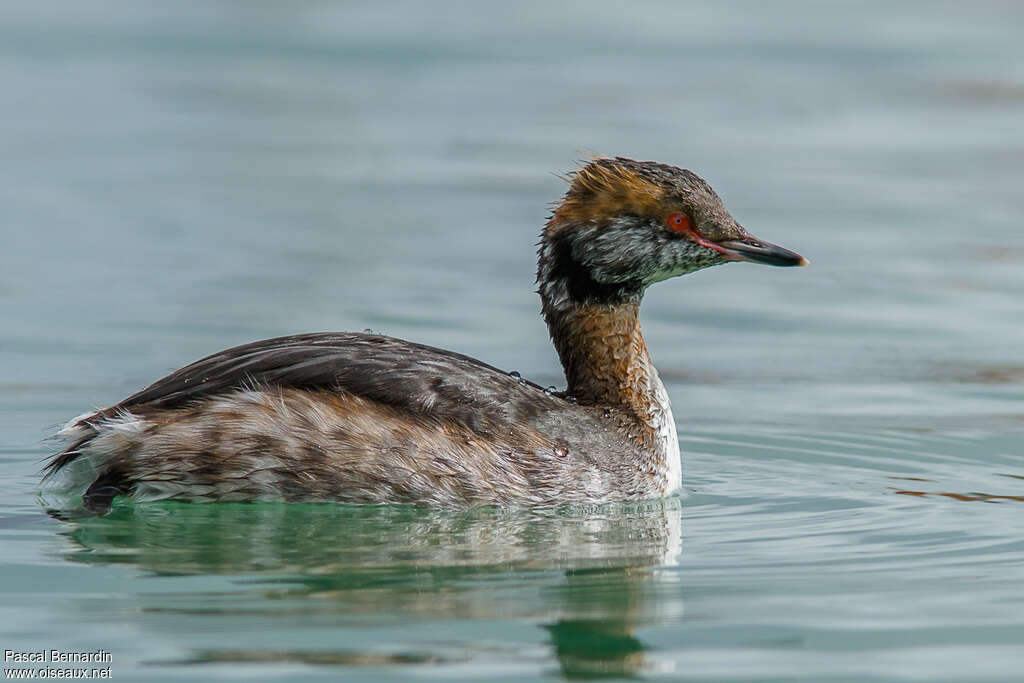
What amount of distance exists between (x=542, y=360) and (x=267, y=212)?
405cm

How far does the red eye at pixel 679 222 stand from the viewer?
8.99 meters

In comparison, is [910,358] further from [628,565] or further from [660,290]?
[628,565]

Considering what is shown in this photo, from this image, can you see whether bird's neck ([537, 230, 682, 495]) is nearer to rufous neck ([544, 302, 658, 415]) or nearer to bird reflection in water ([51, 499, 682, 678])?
rufous neck ([544, 302, 658, 415])

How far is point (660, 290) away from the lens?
532 inches

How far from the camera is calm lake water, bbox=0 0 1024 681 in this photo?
6.58m

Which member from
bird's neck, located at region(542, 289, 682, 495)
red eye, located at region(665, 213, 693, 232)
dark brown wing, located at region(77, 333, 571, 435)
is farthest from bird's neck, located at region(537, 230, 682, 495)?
dark brown wing, located at region(77, 333, 571, 435)

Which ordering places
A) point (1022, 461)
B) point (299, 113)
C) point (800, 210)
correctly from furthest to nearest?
point (299, 113)
point (800, 210)
point (1022, 461)

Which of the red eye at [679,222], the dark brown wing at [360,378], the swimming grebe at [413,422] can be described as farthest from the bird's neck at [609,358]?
the dark brown wing at [360,378]

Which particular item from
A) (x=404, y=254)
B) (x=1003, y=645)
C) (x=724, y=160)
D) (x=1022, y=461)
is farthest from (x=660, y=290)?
(x=1003, y=645)

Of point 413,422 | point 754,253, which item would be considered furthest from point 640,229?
point 413,422

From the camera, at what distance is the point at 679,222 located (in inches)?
355

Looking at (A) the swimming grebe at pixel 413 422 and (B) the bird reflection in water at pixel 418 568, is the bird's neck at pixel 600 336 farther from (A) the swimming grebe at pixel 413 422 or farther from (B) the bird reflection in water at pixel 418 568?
(B) the bird reflection in water at pixel 418 568

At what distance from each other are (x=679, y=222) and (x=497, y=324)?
333 cm

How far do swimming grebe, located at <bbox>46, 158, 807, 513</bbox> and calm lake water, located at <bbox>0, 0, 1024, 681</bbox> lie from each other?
148 mm
